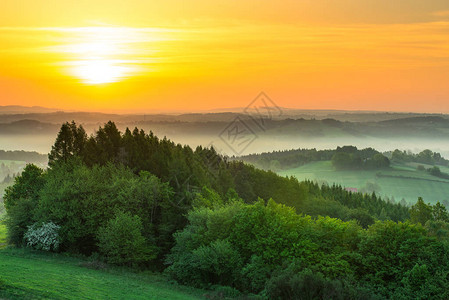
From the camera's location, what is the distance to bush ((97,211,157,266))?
55.8 meters

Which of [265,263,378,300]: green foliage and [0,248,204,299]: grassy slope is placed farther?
[265,263,378,300]: green foliage

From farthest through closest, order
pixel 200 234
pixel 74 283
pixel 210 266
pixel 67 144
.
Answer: pixel 67 144
pixel 200 234
pixel 210 266
pixel 74 283

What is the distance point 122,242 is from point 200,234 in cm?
1000

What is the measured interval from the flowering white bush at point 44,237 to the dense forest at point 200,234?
13 centimetres

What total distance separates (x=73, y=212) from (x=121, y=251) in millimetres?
10227

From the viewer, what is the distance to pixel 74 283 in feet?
122

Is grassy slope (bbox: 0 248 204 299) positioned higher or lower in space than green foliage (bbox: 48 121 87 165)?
lower

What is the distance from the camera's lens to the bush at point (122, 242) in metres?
55.8

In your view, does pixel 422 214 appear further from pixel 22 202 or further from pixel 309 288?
pixel 22 202

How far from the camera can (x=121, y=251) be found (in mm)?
55969

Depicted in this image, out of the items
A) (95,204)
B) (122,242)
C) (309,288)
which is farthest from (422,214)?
(95,204)

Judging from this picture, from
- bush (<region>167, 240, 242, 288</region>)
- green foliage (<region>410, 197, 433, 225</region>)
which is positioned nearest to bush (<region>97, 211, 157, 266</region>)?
bush (<region>167, 240, 242, 288</region>)

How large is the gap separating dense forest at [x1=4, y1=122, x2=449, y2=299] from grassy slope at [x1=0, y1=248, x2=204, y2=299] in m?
4.20

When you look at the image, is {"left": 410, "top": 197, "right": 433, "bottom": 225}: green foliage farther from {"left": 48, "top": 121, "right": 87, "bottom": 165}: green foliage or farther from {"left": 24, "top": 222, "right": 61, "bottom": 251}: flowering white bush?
{"left": 24, "top": 222, "right": 61, "bottom": 251}: flowering white bush
